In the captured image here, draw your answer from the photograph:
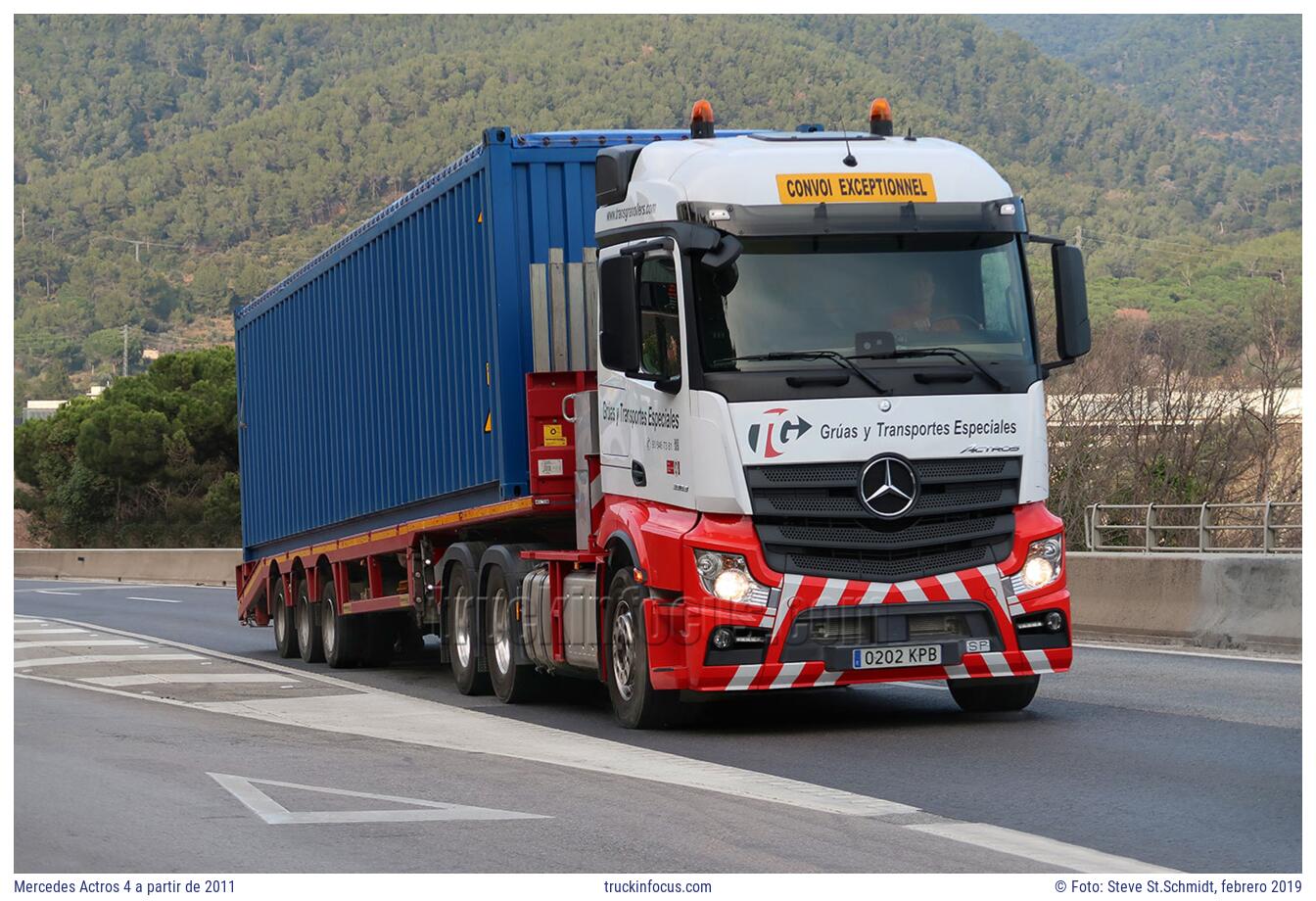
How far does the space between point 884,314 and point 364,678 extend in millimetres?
7865

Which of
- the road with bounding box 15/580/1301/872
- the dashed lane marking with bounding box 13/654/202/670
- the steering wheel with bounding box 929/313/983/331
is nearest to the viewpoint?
the road with bounding box 15/580/1301/872

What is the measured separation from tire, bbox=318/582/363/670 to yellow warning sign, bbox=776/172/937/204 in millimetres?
8612

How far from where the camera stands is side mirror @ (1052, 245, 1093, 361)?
11.9 meters

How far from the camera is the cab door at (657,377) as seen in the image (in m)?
11.6

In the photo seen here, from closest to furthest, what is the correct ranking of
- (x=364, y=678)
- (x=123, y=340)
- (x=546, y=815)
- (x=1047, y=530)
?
1. (x=546, y=815)
2. (x=1047, y=530)
3. (x=364, y=678)
4. (x=123, y=340)

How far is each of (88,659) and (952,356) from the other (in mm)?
11521

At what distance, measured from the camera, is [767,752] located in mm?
11086

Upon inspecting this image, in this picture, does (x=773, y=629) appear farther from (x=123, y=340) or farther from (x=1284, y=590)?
(x=123, y=340)

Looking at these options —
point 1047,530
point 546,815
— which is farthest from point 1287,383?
point 546,815

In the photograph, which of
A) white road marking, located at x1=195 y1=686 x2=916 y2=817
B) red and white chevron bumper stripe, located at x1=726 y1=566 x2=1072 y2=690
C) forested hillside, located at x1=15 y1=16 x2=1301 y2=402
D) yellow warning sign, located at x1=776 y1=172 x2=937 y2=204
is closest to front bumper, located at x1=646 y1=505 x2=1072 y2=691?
red and white chevron bumper stripe, located at x1=726 y1=566 x2=1072 y2=690

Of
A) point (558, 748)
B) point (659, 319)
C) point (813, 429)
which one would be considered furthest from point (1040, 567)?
point (558, 748)

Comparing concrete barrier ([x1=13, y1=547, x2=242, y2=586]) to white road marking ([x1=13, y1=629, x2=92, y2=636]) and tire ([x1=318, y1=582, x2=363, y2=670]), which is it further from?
tire ([x1=318, y1=582, x2=363, y2=670])

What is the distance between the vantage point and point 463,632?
50.7 feet

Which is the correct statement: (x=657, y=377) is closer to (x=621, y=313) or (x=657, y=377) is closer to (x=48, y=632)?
(x=621, y=313)
